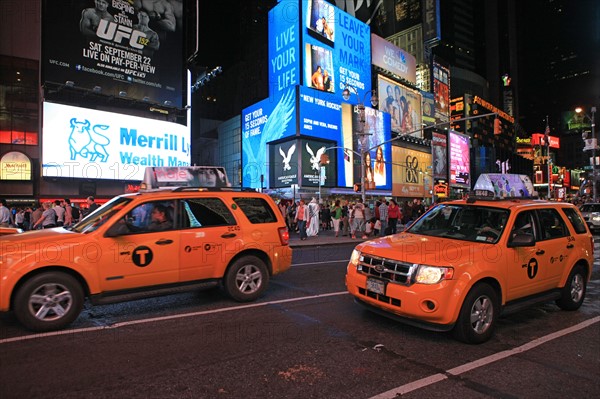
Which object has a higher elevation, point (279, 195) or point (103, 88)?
point (103, 88)

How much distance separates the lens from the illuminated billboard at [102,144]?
88.7ft

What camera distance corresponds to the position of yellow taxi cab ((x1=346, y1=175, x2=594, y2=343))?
4457 mm

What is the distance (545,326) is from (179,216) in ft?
18.0

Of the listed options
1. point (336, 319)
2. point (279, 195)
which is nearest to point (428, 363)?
point (336, 319)

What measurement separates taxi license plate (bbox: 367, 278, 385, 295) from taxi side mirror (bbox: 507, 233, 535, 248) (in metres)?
1.72

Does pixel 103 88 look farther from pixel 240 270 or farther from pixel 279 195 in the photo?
pixel 240 270

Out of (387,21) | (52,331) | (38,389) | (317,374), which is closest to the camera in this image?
(38,389)

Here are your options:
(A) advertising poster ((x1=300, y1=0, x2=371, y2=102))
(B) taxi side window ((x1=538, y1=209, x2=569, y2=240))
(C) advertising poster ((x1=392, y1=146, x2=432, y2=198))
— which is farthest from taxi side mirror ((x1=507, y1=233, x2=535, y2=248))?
(C) advertising poster ((x1=392, y1=146, x2=432, y2=198))

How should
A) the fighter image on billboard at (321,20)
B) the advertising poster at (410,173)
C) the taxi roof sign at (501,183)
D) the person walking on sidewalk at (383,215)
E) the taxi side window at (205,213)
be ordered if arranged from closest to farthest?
the taxi side window at (205,213) < the person walking on sidewalk at (383,215) < the taxi roof sign at (501,183) < the fighter image on billboard at (321,20) < the advertising poster at (410,173)

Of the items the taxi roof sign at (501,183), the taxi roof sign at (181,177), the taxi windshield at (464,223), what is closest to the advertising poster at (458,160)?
the taxi roof sign at (501,183)

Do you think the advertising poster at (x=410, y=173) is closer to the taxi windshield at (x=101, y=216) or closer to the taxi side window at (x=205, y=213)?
the taxi side window at (x=205, y=213)

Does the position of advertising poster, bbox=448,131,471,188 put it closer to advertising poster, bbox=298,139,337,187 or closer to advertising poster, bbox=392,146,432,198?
advertising poster, bbox=392,146,432,198

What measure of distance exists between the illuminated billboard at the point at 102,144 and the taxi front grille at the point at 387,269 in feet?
93.4

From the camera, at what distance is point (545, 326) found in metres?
5.31
